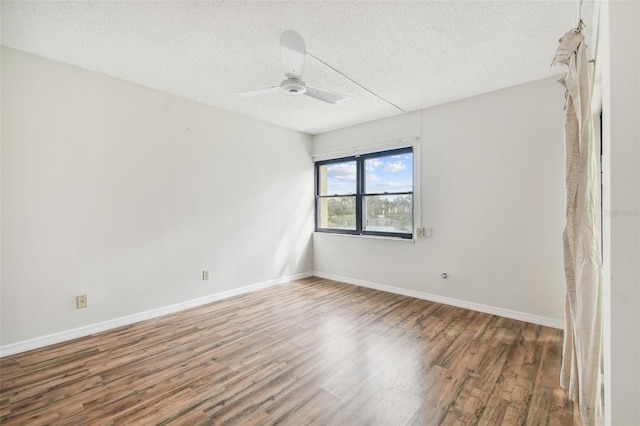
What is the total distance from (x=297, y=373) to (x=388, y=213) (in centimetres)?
284

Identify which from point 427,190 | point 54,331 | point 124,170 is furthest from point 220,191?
point 427,190

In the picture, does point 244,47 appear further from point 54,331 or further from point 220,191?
point 54,331

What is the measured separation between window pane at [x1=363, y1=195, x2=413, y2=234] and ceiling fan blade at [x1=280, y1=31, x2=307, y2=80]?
2612 millimetres

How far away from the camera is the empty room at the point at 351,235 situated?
1562mm

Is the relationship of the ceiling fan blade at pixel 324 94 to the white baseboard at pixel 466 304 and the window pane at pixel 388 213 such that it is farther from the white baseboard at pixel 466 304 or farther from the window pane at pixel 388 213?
the white baseboard at pixel 466 304

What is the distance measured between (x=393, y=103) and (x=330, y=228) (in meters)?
2.41

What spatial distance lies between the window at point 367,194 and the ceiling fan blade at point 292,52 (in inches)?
97.5

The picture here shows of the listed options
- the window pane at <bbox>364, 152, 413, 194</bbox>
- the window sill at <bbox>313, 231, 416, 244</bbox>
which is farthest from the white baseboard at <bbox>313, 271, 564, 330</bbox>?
the window pane at <bbox>364, 152, 413, 194</bbox>

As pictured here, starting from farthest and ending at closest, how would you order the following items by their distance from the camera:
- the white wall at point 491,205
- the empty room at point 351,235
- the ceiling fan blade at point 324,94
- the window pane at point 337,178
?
the window pane at point 337,178 < the white wall at point 491,205 < the ceiling fan blade at point 324,94 < the empty room at point 351,235

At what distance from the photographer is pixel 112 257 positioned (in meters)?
2.98

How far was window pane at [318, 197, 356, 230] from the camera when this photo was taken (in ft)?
16.0

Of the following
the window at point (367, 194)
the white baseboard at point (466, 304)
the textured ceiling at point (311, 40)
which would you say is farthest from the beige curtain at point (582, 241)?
the window at point (367, 194)

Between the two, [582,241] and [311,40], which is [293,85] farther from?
[582,241]

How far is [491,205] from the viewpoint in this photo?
11.0 feet
